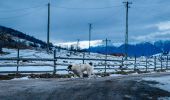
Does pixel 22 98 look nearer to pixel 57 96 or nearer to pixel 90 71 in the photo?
pixel 57 96

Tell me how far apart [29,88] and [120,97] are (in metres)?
3.23

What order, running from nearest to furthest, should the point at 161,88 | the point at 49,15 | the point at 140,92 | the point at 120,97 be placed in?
the point at 120,97
the point at 140,92
the point at 161,88
the point at 49,15

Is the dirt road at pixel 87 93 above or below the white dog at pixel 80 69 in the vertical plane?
below

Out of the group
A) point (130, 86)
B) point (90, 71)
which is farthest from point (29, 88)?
point (90, 71)

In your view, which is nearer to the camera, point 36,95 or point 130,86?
point 36,95

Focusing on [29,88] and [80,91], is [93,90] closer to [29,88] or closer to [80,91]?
[80,91]

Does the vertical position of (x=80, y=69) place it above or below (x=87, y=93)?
above

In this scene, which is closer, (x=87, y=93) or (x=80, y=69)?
(x=87, y=93)

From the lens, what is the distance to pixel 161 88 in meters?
12.7

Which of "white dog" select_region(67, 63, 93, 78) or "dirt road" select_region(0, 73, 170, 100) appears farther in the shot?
"white dog" select_region(67, 63, 93, 78)

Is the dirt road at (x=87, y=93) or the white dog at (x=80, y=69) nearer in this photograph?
the dirt road at (x=87, y=93)

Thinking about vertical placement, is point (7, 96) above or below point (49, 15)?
below

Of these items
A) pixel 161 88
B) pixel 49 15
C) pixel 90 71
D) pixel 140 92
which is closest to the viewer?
pixel 140 92

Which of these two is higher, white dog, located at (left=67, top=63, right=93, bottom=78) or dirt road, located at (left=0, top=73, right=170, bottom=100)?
white dog, located at (left=67, top=63, right=93, bottom=78)
